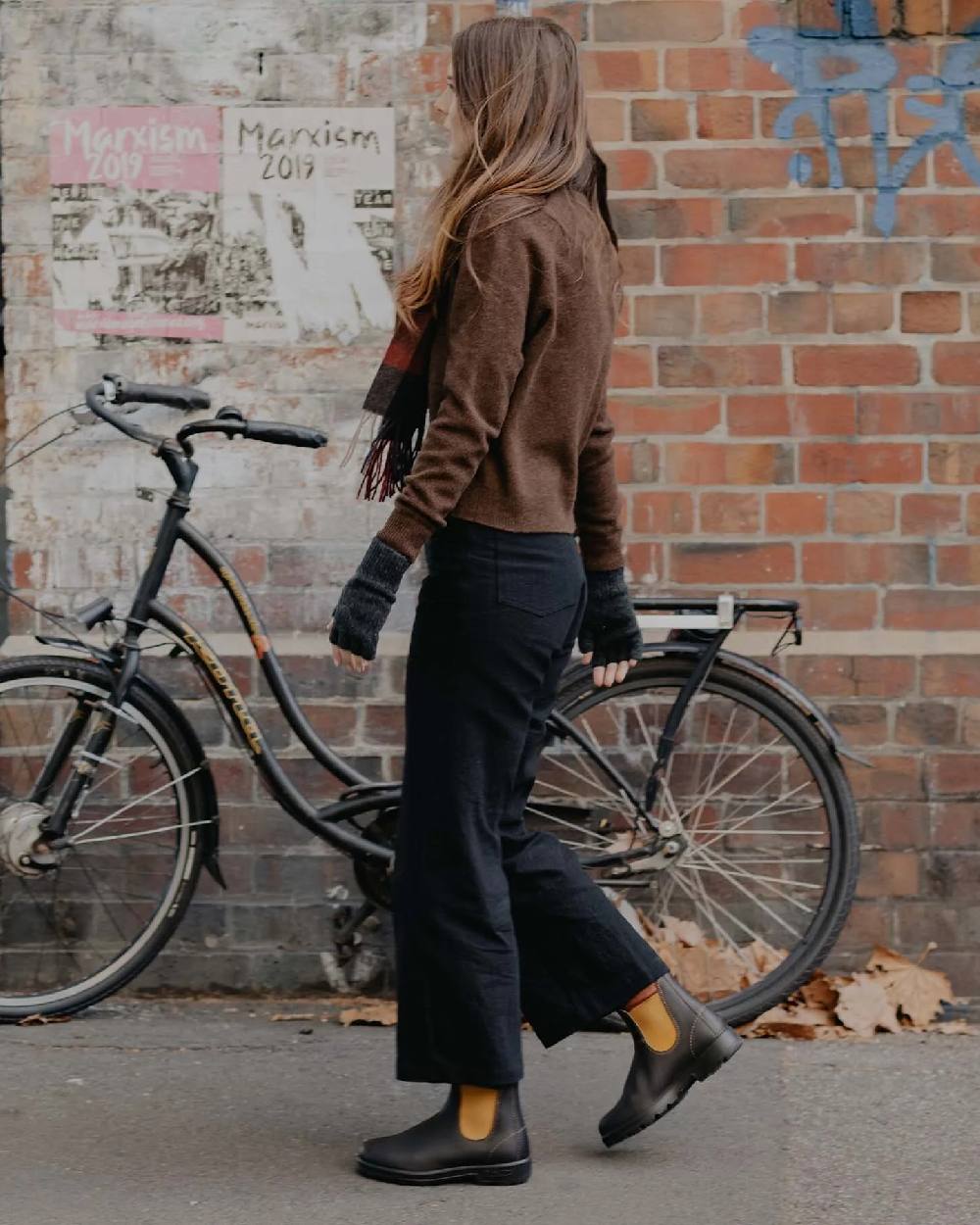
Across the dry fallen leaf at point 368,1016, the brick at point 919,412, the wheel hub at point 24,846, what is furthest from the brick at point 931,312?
the wheel hub at point 24,846

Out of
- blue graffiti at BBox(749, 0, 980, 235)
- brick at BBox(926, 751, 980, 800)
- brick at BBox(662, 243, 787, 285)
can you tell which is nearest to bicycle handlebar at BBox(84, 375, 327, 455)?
brick at BBox(662, 243, 787, 285)

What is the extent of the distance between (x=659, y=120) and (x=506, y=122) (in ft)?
4.41

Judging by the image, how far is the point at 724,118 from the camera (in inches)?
178

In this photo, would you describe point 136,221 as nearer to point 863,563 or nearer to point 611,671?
point 611,671

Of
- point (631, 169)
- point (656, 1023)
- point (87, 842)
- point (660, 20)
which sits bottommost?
point (656, 1023)

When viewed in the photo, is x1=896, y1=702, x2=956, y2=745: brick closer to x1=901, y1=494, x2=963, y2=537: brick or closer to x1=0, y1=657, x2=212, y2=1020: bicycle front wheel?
x1=901, y1=494, x2=963, y2=537: brick

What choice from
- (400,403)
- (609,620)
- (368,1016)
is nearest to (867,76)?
(609,620)

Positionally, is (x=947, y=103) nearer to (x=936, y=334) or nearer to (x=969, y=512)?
(x=936, y=334)

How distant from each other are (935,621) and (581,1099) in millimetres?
1484

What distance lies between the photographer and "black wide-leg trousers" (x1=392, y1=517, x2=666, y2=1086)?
335cm

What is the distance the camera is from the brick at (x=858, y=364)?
4.55 metres

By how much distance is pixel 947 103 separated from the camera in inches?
177

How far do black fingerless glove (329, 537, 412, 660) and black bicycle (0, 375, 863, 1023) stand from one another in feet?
3.18

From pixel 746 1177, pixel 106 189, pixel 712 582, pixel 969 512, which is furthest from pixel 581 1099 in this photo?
pixel 106 189
